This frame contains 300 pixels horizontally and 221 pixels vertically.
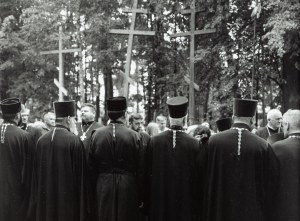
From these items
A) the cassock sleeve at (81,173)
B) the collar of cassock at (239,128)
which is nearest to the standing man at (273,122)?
the collar of cassock at (239,128)

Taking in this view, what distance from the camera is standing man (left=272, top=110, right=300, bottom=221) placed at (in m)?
5.36

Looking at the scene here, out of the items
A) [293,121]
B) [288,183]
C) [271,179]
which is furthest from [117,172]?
[293,121]

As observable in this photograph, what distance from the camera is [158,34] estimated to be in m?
17.8

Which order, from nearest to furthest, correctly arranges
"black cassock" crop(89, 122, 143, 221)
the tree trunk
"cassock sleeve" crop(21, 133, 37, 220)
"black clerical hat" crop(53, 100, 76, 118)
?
"black cassock" crop(89, 122, 143, 221) → "black clerical hat" crop(53, 100, 76, 118) → "cassock sleeve" crop(21, 133, 37, 220) → the tree trunk

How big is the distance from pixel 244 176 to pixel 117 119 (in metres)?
1.95

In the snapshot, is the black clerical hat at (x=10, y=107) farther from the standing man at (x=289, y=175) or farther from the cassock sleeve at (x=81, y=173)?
the standing man at (x=289, y=175)

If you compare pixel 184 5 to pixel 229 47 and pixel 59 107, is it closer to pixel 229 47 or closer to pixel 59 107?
pixel 229 47

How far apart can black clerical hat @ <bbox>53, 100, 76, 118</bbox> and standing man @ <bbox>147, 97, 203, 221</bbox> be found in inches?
53.4

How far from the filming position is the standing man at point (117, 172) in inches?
235

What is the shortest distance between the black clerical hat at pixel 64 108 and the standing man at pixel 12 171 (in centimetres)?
85

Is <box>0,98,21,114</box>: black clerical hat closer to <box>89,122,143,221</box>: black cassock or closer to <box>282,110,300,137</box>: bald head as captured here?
<box>89,122,143,221</box>: black cassock

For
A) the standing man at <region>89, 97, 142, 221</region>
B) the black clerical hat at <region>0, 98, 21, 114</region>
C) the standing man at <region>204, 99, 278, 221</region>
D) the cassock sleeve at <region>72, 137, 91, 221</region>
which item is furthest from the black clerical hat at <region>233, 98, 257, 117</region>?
the black clerical hat at <region>0, 98, 21, 114</region>

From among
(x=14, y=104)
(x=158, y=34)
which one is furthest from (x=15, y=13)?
(x=14, y=104)

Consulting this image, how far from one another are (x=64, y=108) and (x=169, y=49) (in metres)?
12.0
